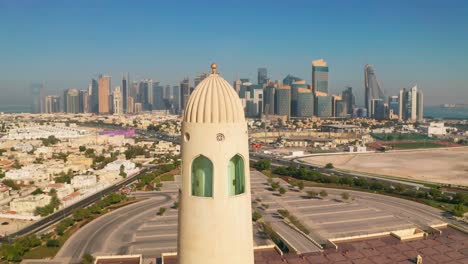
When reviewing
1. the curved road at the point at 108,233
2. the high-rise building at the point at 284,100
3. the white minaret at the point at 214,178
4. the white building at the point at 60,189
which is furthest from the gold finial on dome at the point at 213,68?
the high-rise building at the point at 284,100

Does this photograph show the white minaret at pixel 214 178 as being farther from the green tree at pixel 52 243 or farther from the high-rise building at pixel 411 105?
the high-rise building at pixel 411 105

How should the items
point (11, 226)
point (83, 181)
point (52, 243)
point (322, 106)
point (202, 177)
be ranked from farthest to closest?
point (322, 106) < point (83, 181) < point (11, 226) < point (52, 243) < point (202, 177)

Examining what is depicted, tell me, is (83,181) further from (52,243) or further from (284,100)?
(284,100)

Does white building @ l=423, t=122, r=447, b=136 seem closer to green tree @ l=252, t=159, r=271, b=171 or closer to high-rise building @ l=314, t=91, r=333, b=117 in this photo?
high-rise building @ l=314, t=91, r=333, b=117

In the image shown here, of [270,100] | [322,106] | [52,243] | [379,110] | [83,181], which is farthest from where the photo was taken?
[379,110]

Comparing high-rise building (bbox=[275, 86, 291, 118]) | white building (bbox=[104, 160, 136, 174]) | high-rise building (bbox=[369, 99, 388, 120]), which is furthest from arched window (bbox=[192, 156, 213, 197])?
high-rise building (bbox=[369, 99, 388, 120])

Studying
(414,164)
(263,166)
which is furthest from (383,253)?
(414,164)
